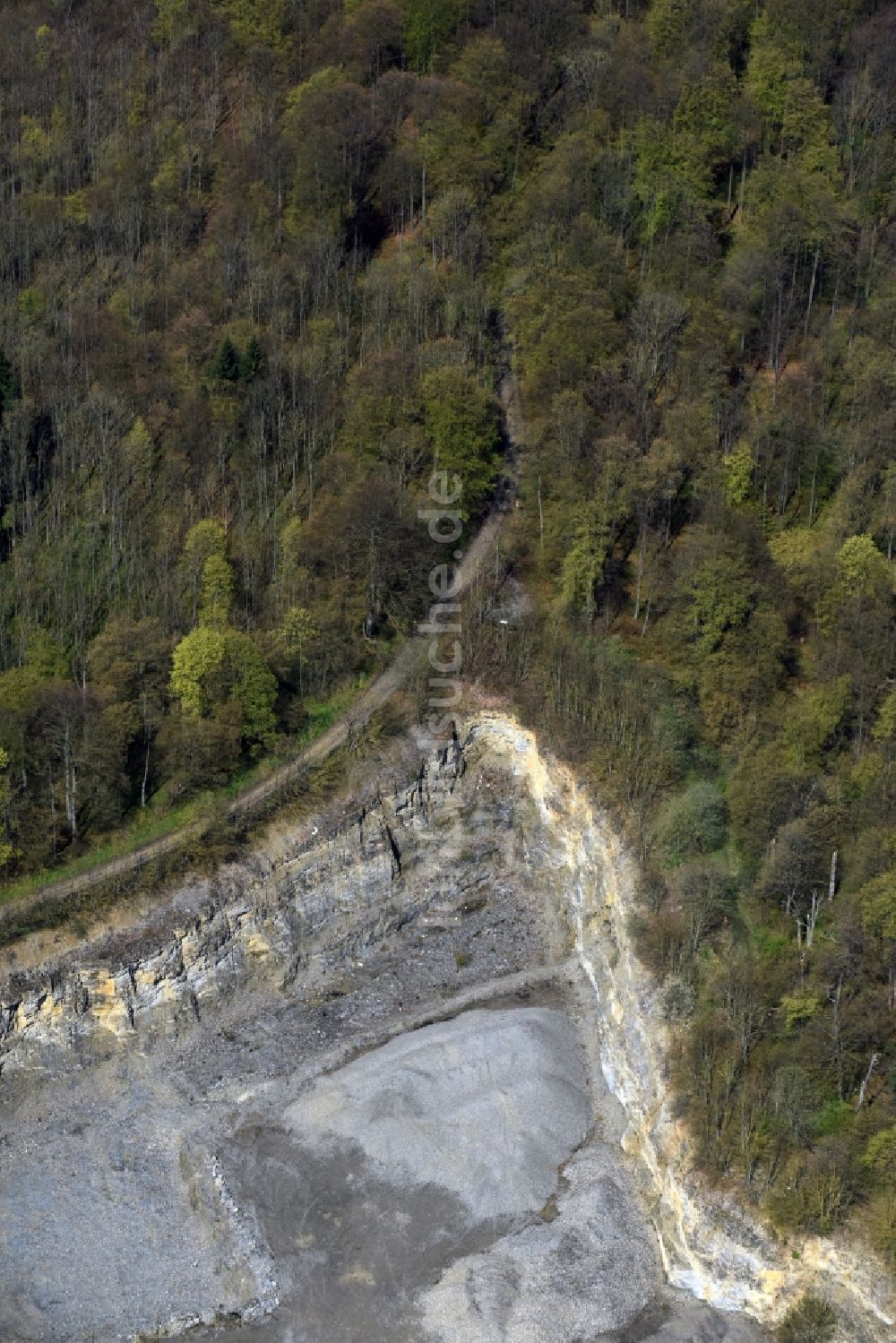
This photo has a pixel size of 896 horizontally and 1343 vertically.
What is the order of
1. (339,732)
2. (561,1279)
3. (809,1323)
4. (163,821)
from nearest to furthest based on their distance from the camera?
(809,1323)
(561,1279)
(163,821)
(339,732)

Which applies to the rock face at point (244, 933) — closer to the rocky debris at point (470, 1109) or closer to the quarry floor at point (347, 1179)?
the quarry floor at point (347, 1179)

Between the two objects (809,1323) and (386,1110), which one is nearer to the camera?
(809,1323)

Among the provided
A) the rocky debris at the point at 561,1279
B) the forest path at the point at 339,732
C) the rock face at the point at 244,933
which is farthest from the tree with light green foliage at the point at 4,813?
the rocky debris at the point at 561,1279

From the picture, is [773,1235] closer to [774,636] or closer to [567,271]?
[774,636]

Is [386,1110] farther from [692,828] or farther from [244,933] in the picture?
[692,828]

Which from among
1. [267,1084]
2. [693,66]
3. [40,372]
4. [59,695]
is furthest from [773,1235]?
[693,66]

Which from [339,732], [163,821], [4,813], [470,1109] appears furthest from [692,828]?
[4,813]
